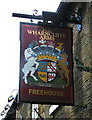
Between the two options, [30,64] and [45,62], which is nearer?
[30,64]

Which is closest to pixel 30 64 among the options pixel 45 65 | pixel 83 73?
pixel 45 65

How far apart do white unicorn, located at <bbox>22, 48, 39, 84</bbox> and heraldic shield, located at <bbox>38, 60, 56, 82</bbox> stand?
21 cm

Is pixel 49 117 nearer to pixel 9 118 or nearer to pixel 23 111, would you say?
pixel 23 111

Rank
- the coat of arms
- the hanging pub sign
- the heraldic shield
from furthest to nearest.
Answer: the heraldic shield
the coat of arms
the hanging pub sign

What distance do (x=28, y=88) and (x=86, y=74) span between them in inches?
93.8

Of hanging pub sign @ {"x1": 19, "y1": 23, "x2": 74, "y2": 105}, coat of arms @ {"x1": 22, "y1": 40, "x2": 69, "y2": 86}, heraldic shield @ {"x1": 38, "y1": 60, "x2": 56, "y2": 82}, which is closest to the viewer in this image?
hanging pub sign @ {"x1": 19, "y1": 23, "x2": 74, "y2": 105}

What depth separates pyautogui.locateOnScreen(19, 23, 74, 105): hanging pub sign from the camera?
15.6 m

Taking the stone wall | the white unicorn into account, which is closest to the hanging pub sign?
the white unicorn

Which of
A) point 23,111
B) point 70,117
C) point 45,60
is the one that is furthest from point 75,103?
point 23,111

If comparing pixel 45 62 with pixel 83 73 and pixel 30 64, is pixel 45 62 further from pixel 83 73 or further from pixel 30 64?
pixel 83 73

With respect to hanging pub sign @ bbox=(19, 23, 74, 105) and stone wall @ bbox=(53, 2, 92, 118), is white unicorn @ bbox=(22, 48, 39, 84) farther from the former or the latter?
stone wall @ bbox=(53, 2, 92, 118)

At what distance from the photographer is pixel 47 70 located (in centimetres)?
1611

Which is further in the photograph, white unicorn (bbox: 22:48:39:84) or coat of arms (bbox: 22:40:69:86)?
coat of arms (bbox: 22:40:69:86)

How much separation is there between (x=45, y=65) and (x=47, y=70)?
0.72 feet
